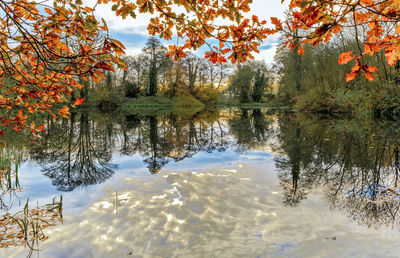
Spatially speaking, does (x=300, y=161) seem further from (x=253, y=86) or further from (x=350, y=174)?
(x=253, y=86)

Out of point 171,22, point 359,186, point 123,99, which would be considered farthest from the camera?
point 123,99

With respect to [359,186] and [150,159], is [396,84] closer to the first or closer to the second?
[359,186]

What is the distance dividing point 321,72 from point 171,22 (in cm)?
1796

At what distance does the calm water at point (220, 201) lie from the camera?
2.14 metres

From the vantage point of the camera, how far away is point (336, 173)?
4188mm

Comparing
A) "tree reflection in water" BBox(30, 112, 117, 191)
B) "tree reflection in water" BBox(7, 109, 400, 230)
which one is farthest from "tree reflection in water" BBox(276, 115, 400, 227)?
"tree reflection in water" BBox(30, 112, 117, 191)

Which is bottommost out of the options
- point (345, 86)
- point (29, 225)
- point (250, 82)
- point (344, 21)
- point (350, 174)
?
point (29, 225)

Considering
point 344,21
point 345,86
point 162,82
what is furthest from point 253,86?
point 344,21

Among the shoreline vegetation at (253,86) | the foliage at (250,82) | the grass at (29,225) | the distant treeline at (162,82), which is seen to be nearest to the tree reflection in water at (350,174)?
the grass at (29,225)

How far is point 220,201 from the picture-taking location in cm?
315

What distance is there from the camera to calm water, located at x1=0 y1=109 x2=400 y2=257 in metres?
2.14

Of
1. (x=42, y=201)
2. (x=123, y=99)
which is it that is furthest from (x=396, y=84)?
(x=123, y=99)

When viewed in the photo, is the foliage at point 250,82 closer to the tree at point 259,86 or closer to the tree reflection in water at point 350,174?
the tree at point 259,86

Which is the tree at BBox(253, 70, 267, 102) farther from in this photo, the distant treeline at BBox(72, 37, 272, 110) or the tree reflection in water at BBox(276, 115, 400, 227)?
the tree reflection in water at BBox(276, 115, 400, 227)
